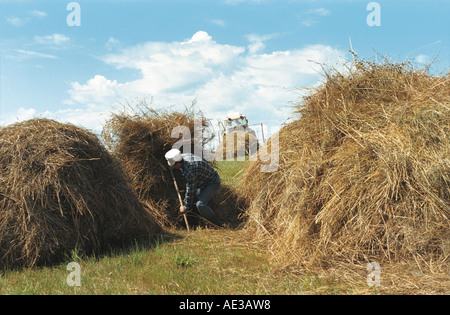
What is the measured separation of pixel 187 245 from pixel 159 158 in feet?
7.66

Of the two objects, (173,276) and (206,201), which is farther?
(206,201)

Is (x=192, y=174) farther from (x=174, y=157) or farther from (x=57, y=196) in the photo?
(x=57, y=196)

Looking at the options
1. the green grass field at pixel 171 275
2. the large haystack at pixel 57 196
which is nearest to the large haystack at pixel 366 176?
the green grass field at pixel 171 275

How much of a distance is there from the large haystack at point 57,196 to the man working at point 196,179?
1111 mm

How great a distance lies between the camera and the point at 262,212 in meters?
6.17

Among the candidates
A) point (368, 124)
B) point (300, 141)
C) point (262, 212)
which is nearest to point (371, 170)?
point (368, 124)

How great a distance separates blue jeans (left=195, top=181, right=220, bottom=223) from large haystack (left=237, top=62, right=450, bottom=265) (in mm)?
1320

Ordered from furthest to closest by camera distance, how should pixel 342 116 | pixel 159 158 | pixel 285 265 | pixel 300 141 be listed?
pixel 159 158 < pixel 300 141 < pixel 342 116 < pixel 285 265

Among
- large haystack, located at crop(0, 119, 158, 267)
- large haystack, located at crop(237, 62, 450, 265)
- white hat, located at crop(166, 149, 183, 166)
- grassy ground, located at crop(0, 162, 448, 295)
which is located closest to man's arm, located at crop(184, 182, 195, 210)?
white hat, located at crop(166, 149, 183, 166)

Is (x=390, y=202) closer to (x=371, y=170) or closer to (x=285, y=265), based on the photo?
(x=371, y=170)

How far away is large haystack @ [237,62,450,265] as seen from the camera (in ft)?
14.4

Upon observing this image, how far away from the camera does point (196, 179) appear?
7.13 meters

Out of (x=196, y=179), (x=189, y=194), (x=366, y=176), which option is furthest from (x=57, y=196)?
(x=366, y=176)

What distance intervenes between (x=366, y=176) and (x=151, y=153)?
4285mm
